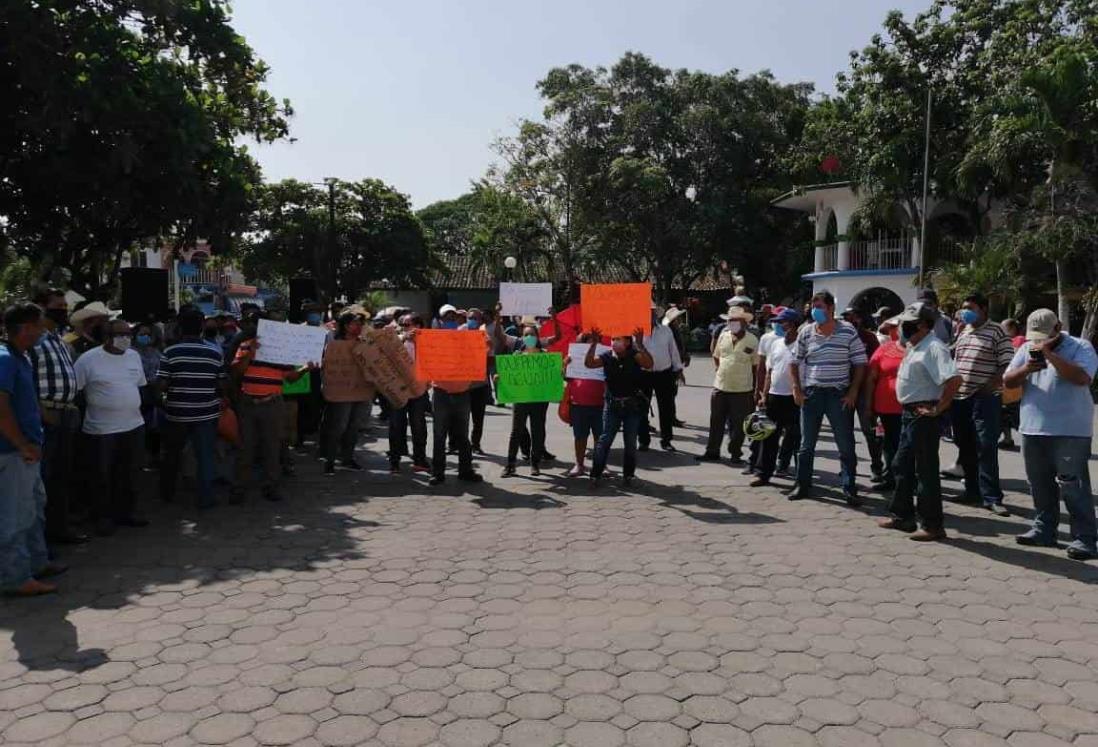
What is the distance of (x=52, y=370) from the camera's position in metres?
5.93

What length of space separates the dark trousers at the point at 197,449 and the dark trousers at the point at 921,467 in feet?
18.1

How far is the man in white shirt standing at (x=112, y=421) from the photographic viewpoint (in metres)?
6.46

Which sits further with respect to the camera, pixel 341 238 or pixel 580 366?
pixel 341 238

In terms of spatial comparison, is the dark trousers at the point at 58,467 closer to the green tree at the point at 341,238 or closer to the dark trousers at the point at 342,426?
the dark trousers at the point at 342,426

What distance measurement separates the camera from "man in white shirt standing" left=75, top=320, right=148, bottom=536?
21.2 feet

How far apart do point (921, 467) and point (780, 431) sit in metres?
2.08

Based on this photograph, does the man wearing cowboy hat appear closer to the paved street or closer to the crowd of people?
the crowd of people

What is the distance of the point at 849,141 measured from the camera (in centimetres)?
2711

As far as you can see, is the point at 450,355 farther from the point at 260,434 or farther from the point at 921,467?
the point at 921,467

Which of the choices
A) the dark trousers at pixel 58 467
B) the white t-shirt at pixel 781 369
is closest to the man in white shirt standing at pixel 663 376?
the white t-shirt at pixel 781 369

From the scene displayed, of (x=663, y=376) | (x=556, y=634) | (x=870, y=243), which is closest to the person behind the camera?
(x=556, y=634)

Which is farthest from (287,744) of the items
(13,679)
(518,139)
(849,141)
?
(518,139)

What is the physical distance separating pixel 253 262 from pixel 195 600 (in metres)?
36.6

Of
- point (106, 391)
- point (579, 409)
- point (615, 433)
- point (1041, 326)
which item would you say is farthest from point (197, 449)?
point (1041, 326)
